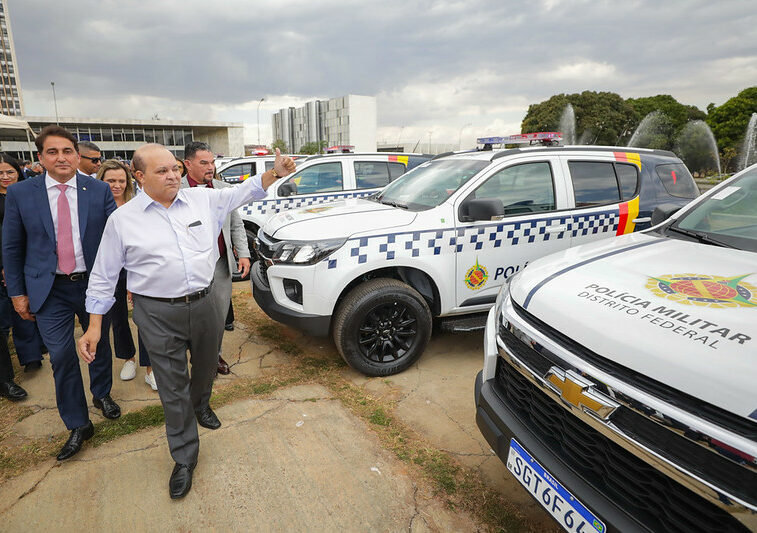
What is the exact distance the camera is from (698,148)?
31.3m

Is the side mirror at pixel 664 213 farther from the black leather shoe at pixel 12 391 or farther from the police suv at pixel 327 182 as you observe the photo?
the black leather shoe at pixel 12 391

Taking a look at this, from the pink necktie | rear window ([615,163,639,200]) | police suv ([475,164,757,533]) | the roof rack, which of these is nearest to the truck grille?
police suv ([475,164,757,533])

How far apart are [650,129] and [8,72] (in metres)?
102

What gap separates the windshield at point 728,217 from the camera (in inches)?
80.7

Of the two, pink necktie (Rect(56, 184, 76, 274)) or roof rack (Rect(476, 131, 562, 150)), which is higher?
roof rack (Rect(476, 131, 562, 150))

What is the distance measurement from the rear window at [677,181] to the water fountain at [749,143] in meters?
30.7

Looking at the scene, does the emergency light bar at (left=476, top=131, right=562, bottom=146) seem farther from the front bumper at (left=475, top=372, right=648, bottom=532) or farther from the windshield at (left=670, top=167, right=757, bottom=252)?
the front bumper at (left=475, top=372, right=648, bottom=532)

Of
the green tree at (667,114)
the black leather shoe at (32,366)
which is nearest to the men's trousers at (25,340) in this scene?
the black leather shoe at (32,366)

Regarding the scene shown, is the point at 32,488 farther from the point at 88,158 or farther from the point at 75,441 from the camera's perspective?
the point at 88,158

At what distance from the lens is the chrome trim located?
1018mm

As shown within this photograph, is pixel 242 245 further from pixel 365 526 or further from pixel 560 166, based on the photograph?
pixel 560 166

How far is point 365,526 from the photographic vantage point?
1931mm

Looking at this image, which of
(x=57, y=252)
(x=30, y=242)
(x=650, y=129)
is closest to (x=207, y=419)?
(x=57, y=252)

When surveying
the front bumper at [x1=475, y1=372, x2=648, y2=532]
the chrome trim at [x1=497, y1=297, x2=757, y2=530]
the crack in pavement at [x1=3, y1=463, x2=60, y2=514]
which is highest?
the chrome trim at [x1=497, y1=297, x2=757, y2=530]
